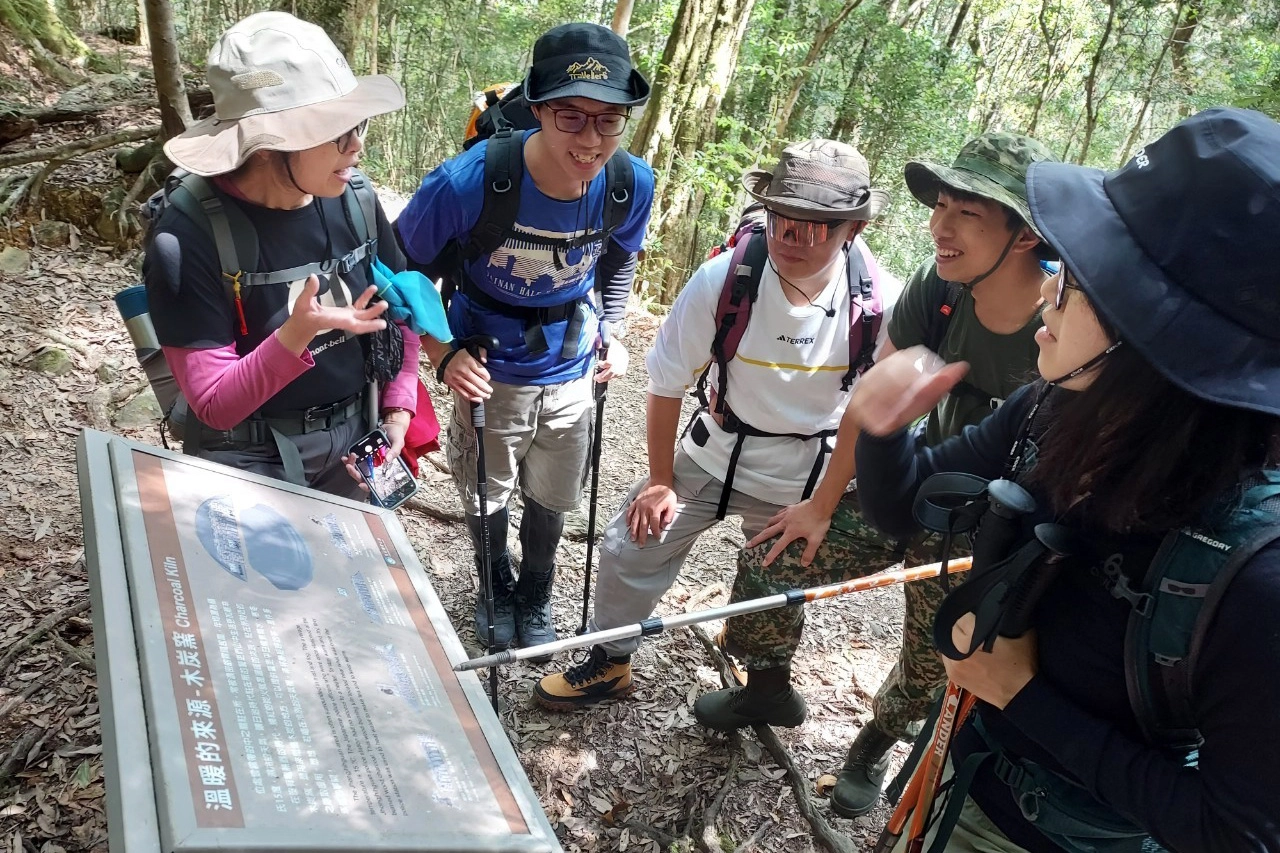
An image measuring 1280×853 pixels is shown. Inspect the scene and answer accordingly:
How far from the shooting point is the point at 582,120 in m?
3.05

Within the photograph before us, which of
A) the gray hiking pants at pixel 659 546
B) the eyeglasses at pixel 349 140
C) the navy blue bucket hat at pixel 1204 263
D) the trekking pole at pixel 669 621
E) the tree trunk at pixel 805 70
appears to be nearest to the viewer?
the navy blue bucket hat at pixel 1204 263

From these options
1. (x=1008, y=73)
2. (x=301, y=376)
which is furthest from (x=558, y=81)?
(x=1008, y=73)

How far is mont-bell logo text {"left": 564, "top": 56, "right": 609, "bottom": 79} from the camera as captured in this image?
9.88 feet

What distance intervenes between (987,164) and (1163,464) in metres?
1.67

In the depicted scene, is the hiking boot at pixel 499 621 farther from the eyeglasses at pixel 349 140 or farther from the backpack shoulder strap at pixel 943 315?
the backpack shoulder strap at pixel 943 315

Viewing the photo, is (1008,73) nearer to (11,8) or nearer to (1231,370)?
(11,8)

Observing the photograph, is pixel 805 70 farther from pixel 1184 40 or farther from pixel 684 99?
pixel 1184 40

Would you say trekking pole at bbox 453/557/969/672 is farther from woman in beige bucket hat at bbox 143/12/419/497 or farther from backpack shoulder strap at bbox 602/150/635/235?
backpack shoulder strap at bbox 602/150/635/235

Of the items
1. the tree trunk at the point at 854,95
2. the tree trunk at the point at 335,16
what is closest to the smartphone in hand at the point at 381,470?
the tree trunk at the point at 335,16

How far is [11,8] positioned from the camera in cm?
813

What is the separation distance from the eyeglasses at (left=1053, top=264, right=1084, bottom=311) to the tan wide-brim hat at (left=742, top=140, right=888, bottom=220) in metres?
1.35

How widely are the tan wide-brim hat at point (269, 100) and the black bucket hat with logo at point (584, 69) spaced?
788 millimetres

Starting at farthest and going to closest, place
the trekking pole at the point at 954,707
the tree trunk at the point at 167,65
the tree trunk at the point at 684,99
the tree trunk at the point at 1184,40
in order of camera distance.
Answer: the tree trunk at the point at 1184,40, the tree trunk at the point at 684,99, the tree trunk at the point at 167,65, the trekking pole at the point at 954,707

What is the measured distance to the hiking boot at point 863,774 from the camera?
3318mm
